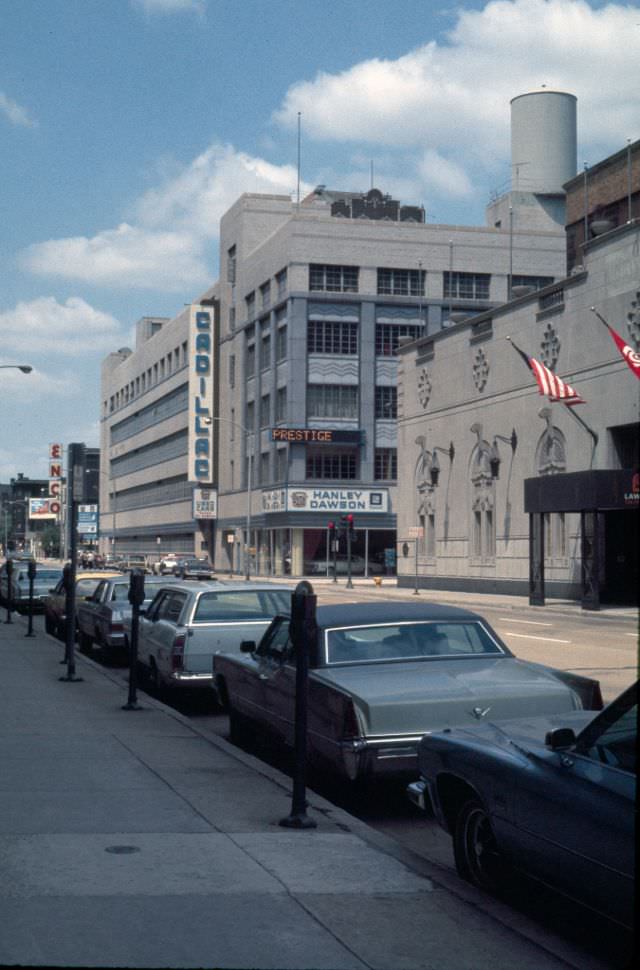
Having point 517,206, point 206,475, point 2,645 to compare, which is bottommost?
point 2,645

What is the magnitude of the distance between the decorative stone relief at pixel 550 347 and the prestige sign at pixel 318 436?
1138 inches

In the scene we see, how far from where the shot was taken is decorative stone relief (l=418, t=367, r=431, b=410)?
184 feet

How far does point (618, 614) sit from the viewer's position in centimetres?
3525

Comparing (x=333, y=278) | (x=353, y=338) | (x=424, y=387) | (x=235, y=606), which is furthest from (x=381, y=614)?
(x=333, y=278)

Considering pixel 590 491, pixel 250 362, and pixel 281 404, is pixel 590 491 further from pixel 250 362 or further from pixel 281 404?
pixel 250 362

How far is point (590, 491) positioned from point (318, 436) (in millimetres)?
36612

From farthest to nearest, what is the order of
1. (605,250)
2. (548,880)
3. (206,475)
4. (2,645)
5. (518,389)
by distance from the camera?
(206,475) → (518,389) → (605,250) → (2,645) → (548,880)

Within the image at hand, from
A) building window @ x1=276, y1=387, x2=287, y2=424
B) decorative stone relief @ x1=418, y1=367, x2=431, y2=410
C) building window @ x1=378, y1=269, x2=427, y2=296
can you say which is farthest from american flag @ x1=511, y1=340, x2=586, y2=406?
building window @ x1=276, y1=387, x2=287, y2=424

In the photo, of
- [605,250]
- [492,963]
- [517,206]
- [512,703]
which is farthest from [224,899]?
[517,206]

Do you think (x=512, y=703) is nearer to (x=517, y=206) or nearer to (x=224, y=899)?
(x=224, y=899)

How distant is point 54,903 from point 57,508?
396 feet

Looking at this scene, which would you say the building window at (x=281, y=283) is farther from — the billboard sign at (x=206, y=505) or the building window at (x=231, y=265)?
the billboard sign at (x=206, y=505)

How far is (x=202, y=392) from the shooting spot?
91.0 m

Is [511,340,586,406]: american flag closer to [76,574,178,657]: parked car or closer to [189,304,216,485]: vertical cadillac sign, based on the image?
[76,574,178,657]: parked car
